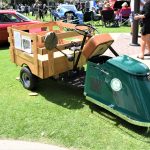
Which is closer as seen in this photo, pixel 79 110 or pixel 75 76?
pixel 79 110

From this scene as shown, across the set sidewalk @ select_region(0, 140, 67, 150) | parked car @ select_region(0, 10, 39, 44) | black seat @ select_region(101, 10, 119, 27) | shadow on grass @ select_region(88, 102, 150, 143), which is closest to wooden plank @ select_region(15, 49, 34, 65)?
shadow on grass @ select_region(88, 102, 150, 143)

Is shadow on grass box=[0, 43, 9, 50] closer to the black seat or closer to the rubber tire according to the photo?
the rubber tire

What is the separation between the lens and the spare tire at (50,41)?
5.54 meters

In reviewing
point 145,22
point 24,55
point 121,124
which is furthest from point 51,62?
point 145,22

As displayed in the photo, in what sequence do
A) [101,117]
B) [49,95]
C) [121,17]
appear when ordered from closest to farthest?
1. [101,117]
2. [49,95]
3. [121,17]

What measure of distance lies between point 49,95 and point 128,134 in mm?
2069

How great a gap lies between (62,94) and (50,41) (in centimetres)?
119

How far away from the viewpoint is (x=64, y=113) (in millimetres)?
5410

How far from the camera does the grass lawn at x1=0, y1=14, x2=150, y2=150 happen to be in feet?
14.7

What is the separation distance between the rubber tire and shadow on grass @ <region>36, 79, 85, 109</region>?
18 cm

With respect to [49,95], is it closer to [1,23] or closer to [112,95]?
[112,95]

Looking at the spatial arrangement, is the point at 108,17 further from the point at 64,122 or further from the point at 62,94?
the point at 64,122

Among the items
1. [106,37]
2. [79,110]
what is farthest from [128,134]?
[106,37]

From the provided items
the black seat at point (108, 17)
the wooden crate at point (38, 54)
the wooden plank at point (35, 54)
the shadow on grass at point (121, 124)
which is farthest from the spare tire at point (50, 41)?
the black seat at point (108, 17)
